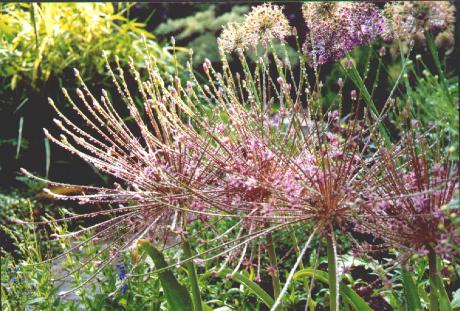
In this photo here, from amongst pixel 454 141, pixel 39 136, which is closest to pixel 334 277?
pixel 454 141

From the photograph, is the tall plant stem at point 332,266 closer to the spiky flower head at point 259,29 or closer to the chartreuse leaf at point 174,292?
the chartreuse leaf at point 174,292

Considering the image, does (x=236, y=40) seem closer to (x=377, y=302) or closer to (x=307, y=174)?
(x=307, y=174)

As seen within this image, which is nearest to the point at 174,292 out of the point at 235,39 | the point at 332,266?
the point at 332,266

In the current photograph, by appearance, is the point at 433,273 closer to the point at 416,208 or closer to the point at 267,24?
the point at 416,208

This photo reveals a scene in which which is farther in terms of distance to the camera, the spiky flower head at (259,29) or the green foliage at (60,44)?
the green foliage at (60,44)

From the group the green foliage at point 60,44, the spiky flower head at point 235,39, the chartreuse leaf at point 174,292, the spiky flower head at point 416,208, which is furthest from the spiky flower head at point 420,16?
the green foliage at point 60,44

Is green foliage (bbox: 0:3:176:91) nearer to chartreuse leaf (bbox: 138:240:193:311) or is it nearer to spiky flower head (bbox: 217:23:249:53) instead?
spiky flower head (bbox: 217:23:249:53)

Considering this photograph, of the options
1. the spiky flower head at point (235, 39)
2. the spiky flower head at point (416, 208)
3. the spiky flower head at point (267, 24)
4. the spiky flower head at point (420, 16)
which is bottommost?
the spiky flower head at point (416, 208)

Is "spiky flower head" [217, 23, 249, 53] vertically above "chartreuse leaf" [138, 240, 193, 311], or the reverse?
"spiky flower head" [217, 23, 249, 53]

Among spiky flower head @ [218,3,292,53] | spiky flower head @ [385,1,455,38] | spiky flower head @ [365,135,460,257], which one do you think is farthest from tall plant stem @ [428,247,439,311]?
spiky flower head @ [218,3,292,53]
